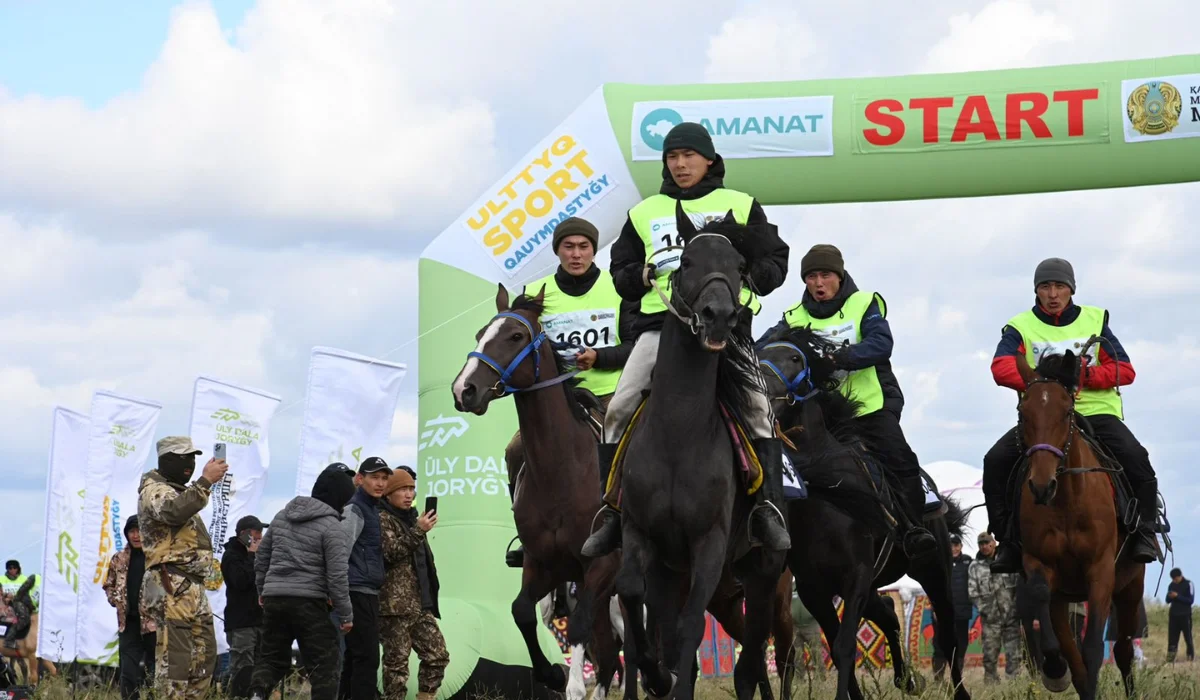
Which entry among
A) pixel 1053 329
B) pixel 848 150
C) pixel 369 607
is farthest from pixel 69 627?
pixel 1053 329

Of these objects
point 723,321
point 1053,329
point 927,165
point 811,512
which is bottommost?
point 811,512

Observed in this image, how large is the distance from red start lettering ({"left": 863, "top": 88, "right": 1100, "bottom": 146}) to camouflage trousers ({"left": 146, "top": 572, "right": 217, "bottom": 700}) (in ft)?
23.6

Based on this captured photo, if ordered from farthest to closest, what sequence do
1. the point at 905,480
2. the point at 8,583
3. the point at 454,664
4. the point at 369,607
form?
the point at 8,583
the point at 454,664
the point at 369,607
the point at 905,480

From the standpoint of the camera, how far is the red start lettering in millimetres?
13016

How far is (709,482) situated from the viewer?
7043 mm

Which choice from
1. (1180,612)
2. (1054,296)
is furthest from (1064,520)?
(1180,612)

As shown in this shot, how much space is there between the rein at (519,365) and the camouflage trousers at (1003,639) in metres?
10.7

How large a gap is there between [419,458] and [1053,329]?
613 cm

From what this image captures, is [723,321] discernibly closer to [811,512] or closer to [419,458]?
[811,512]

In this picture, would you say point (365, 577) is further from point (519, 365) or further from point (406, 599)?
point (519, 365)

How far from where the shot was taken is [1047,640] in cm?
1003

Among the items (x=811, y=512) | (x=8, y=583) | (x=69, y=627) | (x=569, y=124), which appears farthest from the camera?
(x=8, y=583)

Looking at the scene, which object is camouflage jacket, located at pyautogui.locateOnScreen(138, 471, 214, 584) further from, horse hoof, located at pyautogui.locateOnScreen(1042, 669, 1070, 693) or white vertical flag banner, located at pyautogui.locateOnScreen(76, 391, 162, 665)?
white vertical flag banner, located at pyautogui.locateOnScreen(76, 391, 162, 665)

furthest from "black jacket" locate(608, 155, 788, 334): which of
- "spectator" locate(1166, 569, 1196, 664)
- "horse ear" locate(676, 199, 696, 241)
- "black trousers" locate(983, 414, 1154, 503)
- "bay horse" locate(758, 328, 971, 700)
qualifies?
"spectator" locate(1166, 569, 1196, 664)
